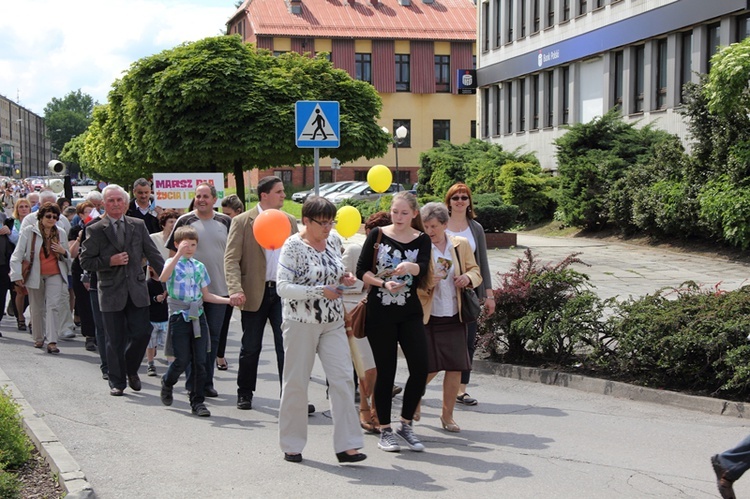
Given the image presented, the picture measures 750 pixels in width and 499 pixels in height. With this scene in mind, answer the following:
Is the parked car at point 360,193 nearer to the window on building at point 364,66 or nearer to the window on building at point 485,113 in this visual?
the window on building at point 485,113

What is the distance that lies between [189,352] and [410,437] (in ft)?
7.81

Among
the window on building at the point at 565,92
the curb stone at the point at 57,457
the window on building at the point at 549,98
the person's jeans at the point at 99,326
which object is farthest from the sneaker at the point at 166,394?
the window on building at the point at 549,98

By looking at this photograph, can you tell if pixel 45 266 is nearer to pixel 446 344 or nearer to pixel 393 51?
pixel 446 344

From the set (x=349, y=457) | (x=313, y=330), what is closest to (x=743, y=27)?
(x=313, y=330)

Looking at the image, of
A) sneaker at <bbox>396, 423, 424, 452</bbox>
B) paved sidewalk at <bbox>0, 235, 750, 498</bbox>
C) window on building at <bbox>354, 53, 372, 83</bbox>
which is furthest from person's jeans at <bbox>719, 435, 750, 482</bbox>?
window on building at <bbox>354, 53, 372, 83</bbox>

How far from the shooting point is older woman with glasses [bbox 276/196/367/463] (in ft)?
21.4

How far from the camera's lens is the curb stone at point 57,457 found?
18.9 ft

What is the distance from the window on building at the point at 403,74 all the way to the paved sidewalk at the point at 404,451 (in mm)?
62710

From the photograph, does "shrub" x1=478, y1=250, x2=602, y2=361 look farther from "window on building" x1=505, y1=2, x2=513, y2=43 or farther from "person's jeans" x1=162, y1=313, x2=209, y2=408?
"window on building" x1=505, y1=2, x2=513, y2=43

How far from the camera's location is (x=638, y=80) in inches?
1316

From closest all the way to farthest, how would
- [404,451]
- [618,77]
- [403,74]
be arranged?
[404,451], [618,77], [403,74]

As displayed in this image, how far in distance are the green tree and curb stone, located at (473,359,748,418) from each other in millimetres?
12171

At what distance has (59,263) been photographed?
1234cm

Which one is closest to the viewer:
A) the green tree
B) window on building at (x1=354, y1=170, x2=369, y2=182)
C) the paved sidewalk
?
the paved sidewalk
